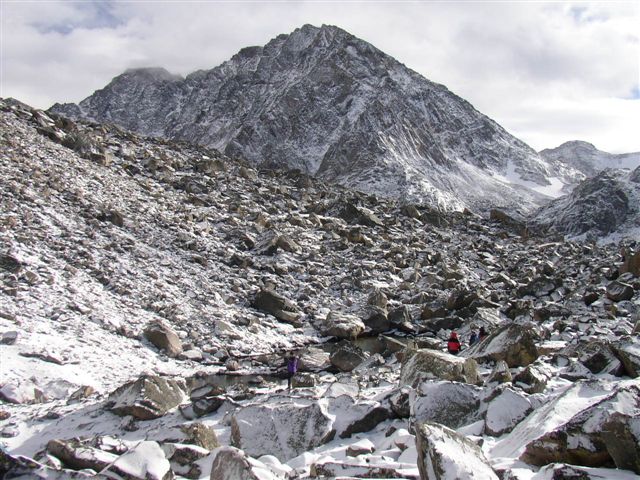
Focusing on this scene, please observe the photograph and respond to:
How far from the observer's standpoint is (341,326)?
2286 cm

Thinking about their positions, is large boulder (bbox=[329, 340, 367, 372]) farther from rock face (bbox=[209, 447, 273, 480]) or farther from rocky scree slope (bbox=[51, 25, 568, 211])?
rocky scree slope (bbox=[51, 25, 568, 211])

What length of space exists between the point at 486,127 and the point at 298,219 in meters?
92.2

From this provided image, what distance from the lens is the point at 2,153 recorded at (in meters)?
29.9

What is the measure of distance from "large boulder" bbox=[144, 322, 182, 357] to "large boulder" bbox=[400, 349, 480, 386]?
9413 millimetres

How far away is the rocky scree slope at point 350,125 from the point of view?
3312 inches

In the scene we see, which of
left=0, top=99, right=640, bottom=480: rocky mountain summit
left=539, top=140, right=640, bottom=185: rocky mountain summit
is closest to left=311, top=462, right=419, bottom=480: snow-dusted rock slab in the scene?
left=0, top=99, right=640, bottom=480: rocky mountain summit

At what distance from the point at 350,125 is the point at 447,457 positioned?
89114 millimetres

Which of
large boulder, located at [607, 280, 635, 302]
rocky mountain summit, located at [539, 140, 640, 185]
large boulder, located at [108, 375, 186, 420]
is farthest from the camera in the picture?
rocky mountain summit, located at [539, 140, 640, 185]

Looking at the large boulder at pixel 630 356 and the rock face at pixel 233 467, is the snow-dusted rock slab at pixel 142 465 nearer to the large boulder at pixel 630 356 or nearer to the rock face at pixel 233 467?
the rock face at pixel 233 467

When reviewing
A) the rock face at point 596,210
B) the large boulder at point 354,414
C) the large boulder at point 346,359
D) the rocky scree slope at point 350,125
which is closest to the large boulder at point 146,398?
the large boulder at point 354,414

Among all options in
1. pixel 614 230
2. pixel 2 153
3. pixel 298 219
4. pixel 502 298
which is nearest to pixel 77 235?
pixel 2 153

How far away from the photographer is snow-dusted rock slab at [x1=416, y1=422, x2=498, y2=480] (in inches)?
222

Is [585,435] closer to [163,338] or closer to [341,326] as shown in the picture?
[163,338]

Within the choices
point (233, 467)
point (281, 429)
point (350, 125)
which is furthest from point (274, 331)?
point (350, 125)
